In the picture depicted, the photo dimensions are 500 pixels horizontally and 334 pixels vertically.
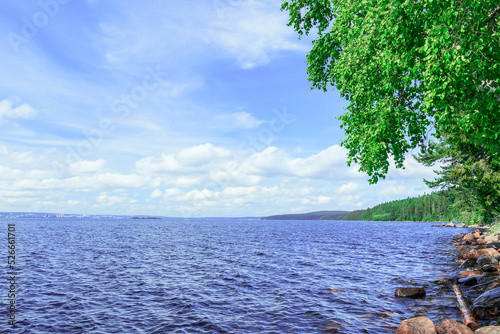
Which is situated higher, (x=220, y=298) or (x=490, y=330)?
(x=490, y=330)

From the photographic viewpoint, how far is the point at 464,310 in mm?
14133

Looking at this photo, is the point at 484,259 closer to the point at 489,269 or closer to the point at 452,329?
the point at 489,269

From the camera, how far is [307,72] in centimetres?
2133

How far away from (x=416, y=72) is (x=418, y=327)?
948cm

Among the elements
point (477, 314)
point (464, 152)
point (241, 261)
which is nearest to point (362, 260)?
point (241, 261)

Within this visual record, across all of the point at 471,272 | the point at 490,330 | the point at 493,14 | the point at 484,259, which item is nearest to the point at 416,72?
the point at 493,14

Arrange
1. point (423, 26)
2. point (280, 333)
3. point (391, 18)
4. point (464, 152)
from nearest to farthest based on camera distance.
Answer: point (391, 18), point (423, 26), point (280, 333), point (464, 152)

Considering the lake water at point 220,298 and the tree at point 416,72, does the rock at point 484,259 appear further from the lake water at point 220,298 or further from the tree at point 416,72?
the tree at point 416,72

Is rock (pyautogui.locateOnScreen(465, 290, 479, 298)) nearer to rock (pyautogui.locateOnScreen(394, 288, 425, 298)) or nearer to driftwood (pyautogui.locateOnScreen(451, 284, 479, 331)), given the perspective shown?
driftwood (pyautogui.locateOnScreen(451, 284, 479, 331))

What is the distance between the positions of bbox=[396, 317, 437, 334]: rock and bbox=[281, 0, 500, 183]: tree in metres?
6.25

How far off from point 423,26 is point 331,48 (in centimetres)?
846

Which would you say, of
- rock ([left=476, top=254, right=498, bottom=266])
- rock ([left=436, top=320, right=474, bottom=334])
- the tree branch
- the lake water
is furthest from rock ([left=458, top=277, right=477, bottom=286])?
the tree branch

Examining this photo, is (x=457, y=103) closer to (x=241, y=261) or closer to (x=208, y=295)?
(x=208, y=295)

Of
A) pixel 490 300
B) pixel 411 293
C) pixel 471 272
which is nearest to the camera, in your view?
pixel 490 300
